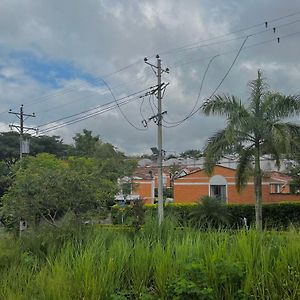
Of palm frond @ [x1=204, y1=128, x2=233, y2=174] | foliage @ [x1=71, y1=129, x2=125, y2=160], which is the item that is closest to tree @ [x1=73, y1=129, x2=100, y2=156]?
foliage @ [x1=71, y1=129, x2=125, y2=160]

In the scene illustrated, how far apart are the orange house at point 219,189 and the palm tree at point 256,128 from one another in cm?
1585

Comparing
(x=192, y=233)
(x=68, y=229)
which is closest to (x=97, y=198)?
(x=68, y=229)

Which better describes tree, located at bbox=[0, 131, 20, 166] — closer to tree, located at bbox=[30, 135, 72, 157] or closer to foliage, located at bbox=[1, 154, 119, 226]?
tree, located at bbox=[30, 135, 72, 157]

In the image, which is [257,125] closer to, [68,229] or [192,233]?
[68,229]

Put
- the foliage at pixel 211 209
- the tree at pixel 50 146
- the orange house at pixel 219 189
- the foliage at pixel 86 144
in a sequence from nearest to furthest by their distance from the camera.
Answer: the foliage at pixel 211 209 < the orange house at pixel 219 189 < the foliage at pixel 86 144 < the tree at pixel 50 146

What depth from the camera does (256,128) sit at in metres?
24.1

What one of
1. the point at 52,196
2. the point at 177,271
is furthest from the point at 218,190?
the point at 177,271

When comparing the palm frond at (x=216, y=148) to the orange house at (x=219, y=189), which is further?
the orange house at (x=219, y=189)

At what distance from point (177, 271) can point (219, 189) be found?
130 ft

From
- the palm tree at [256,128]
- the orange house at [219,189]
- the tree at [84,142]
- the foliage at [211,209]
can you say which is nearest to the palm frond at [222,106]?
the palm tree at [256,128]

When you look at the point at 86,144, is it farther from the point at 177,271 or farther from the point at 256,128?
the point at 177,271

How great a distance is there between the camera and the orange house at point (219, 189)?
41.8 meters

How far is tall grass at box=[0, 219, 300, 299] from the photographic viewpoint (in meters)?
4.92

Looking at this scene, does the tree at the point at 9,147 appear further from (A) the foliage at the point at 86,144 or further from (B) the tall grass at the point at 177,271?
(B) the tall grass at the point at 177,271
